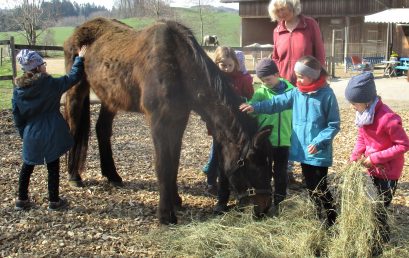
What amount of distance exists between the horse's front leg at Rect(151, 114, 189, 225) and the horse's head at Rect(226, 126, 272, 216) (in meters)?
0.65

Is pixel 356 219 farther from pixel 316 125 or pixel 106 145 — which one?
pixel 106 145

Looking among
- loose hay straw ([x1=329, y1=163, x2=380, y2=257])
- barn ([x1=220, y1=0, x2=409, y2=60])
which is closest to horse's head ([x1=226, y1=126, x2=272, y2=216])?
loose hay straw ([x1=329, y1=163, x2=380, y2=257])

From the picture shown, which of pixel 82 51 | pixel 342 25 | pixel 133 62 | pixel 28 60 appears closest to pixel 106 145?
pixel 82 51

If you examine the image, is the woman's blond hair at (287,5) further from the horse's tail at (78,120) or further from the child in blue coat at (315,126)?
the horse's tail at (78,120)

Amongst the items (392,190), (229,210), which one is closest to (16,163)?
(229,210)

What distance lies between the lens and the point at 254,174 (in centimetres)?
369

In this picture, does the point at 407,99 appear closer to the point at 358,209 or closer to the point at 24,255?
the point at 358,209

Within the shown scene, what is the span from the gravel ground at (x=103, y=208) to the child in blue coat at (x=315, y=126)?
2.82ft

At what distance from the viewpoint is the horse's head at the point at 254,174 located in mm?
3654

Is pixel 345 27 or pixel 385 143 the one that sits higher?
pixel 345 27

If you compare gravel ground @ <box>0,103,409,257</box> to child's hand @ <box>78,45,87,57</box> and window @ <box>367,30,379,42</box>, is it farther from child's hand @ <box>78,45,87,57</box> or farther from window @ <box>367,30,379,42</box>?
window @ <box>367,30,379,42</box>

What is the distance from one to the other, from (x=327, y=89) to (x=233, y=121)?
0.84m

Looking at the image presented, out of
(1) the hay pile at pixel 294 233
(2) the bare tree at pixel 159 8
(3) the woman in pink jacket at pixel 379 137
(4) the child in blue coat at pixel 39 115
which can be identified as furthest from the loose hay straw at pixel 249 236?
(2) the bare tree at pixel 159 8

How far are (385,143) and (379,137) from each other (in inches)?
2.4
